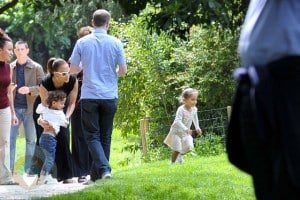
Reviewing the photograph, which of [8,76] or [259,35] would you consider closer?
[259,35]

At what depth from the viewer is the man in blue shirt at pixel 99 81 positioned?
9.98 metres

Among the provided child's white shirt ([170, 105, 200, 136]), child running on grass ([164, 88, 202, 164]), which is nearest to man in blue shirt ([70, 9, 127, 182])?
child running on grass ([164, 88, 202, 164])

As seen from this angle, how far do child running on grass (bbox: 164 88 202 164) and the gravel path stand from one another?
123 inches

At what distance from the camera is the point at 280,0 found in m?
2.75

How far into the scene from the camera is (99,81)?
10.0 m

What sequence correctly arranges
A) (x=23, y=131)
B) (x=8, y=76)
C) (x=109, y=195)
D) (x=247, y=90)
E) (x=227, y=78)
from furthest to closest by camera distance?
(x=227, y=78) < (x=23, y=131) < (x=8, y=76) < (x=109, y=195) < (x=247, y=90)

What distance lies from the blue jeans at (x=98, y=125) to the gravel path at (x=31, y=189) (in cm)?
37

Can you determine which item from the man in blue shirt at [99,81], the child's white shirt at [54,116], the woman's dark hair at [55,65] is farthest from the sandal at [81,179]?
the woman's dark hair at [55,65]

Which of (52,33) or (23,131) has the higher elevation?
(52,33)

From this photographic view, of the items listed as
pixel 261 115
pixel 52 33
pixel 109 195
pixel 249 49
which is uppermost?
pixel 52 33

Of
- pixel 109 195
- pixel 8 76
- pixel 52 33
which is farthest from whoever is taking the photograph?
pixel 52 33

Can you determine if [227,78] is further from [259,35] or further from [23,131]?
[259,35]

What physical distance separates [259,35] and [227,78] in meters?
16.5

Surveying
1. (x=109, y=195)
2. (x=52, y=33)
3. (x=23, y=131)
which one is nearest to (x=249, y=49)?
(x=109, y=195)
